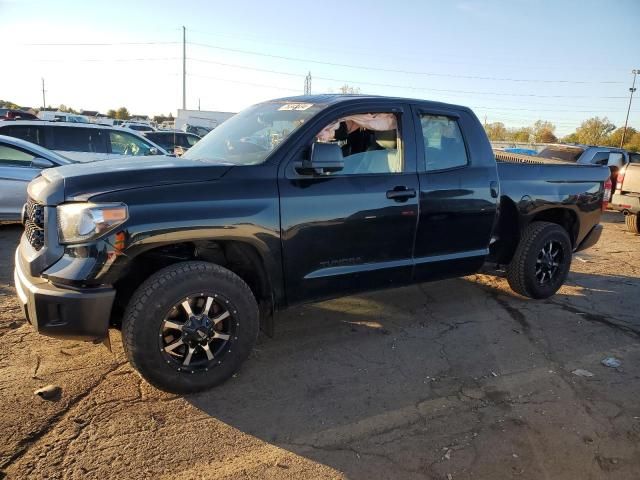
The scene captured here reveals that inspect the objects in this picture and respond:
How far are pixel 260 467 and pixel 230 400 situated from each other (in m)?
0.68

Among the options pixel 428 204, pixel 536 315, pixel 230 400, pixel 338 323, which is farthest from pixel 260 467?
pixel 536 315

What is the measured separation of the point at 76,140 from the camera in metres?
9.52

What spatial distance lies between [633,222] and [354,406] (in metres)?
9.11

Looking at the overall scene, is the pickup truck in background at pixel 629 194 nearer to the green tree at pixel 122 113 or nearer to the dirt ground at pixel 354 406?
the dirt ground at pixel 354 406

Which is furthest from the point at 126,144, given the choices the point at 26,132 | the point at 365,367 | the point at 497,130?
the point at 497,130

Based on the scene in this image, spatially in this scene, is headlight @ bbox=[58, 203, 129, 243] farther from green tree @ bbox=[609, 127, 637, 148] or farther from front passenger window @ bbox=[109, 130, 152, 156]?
green tree @ bbox=[609, 127, 637, 148]

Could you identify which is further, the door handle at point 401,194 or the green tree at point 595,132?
the green tree at point 595,132

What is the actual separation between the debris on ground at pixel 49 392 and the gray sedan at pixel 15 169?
196 inches

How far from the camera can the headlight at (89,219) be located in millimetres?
2742

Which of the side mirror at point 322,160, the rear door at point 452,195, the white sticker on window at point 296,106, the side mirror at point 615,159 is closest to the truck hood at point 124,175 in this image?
the side mirror at point 322,160

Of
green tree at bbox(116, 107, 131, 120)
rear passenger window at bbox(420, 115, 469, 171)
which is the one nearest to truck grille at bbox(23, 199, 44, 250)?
rear passenger window at bbox(420, 115, 469, 171)

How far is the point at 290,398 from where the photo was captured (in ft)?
10.4

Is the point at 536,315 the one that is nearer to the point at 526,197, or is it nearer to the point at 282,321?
the point at 526,197

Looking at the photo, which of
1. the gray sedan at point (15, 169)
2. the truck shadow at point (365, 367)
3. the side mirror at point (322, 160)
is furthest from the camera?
the gray sedan at point (15, 169)
